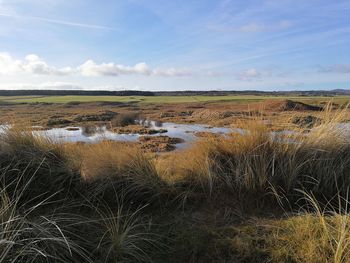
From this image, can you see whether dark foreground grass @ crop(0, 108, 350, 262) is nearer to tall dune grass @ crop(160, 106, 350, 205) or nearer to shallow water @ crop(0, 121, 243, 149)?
tall dune grass @ crop(160, 106, 350, 205)

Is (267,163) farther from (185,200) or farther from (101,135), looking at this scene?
(101,135)

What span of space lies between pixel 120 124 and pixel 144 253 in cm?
2905

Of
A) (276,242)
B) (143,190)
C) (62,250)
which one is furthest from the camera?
(143,190)

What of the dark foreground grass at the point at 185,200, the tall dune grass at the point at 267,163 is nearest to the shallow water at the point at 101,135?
the tall dune grass at the point at 267,163

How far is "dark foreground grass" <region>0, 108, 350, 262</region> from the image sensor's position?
380cm

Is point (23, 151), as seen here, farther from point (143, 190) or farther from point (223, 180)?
point (223, 180)

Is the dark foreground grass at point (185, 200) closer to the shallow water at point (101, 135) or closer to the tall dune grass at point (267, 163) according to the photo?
the tall dune grass at point (267, 163)

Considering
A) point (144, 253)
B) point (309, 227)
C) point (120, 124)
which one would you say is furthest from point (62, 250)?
point (120, 124)

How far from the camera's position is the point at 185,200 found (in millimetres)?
5270

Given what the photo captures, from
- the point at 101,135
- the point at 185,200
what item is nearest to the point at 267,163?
the point at 185,200

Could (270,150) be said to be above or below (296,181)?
above

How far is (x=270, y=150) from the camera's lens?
601 centimetres

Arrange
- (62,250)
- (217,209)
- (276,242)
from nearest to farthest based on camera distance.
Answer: (62,250), (276,242), (217,209)

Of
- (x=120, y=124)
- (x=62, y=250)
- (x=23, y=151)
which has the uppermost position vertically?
(x=23, y=151)
